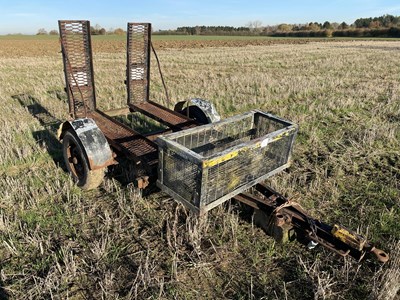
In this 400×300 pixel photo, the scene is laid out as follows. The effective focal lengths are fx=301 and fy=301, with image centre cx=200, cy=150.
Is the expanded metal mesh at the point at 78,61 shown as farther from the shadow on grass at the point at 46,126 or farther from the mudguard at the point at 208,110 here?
the mudguard at the point at 208,110

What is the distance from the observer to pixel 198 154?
2.73 m

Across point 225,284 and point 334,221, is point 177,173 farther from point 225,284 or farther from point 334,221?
point 334,221

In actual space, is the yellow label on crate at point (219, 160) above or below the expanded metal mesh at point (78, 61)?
below

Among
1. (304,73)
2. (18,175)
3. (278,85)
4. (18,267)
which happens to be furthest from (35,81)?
(304,73)

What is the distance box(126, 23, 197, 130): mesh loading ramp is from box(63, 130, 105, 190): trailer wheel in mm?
1423

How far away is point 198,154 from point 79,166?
89.7 inches

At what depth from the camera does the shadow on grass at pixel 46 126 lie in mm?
5270

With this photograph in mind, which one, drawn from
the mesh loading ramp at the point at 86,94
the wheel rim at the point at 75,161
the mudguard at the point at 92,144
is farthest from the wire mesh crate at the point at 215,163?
the wheel rim at the point at 75,161

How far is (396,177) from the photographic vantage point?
466 centimetres

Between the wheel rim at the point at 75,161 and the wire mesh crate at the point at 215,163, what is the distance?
1.59 meters

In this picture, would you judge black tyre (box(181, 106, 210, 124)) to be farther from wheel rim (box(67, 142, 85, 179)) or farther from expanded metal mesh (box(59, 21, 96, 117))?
wheel rim (box(67, 142, 85, 179))

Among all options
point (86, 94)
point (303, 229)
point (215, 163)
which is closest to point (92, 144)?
point (215, 163)

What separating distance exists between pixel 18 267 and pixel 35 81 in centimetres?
1040

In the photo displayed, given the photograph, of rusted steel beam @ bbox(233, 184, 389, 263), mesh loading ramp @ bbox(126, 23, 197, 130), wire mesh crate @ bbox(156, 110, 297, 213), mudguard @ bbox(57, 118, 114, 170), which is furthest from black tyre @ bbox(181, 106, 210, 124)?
rusted steel beam @ bbox(233, 184, 389, 263)
